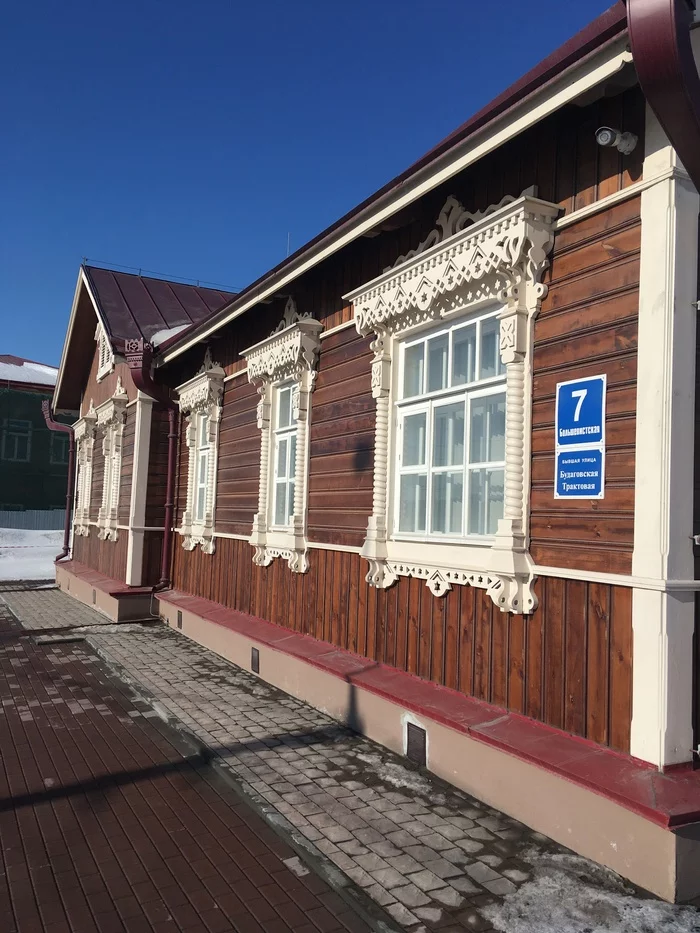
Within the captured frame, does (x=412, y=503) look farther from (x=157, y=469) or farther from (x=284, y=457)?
(x=157, y=469)

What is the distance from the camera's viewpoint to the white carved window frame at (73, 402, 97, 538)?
14812mm

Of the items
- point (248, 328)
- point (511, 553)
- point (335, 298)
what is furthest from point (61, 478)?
point (511, 553)

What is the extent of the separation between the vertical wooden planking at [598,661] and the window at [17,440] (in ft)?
103

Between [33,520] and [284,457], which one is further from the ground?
[284,457]

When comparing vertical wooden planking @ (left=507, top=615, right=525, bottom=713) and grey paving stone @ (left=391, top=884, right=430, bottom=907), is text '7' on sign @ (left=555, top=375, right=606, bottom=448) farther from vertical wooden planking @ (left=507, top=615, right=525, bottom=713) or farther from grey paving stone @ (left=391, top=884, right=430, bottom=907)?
grey paving stone @ (left=391, top=884, right=430, bottom=907)

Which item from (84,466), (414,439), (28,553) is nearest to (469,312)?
(414,439)

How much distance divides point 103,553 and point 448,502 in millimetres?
9448

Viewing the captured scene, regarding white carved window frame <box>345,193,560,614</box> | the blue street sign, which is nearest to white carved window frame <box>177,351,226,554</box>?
white carved window frame <box>345,193,560,614</box>

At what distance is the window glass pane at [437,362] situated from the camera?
4797 millimetres

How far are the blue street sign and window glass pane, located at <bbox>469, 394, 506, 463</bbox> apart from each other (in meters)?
0.51

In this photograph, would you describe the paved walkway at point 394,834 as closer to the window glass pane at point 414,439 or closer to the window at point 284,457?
the window at point 284,457

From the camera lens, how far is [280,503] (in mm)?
7223

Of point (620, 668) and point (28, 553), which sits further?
point (28, 553)

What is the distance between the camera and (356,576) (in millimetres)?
5629
